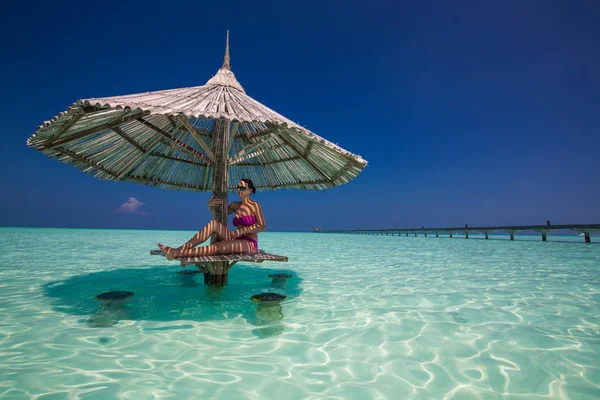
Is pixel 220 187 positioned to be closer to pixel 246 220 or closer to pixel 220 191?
pixel 220 191

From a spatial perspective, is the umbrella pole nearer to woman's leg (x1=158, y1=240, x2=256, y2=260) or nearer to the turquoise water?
the turquoise water

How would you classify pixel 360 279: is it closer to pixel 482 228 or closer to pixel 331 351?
pixel 331 351

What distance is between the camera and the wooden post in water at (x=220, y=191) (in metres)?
4.83

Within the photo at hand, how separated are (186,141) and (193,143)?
298 millimetres

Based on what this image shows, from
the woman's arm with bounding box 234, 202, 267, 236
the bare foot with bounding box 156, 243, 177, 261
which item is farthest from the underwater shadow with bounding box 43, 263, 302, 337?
the woman's arm with bounding box 234, 202, 267, 236

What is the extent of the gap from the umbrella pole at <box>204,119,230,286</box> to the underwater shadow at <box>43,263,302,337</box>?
0.24m

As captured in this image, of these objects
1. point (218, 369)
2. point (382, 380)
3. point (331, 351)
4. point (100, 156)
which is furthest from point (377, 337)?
point (100, 156)

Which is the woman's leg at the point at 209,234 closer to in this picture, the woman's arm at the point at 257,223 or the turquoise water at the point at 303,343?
the woman's arm at the point at 257,223

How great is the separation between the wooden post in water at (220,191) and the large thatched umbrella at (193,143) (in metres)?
0.02

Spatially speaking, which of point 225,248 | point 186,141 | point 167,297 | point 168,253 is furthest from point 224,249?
point 186,141

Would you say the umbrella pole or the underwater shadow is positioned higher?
the umbrella pole

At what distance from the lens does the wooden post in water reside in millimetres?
4828

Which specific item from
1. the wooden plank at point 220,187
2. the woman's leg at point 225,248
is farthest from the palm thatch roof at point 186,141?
the woman's leg at point 225,248

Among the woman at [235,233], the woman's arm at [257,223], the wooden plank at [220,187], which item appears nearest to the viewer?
the woman at [235,233]
